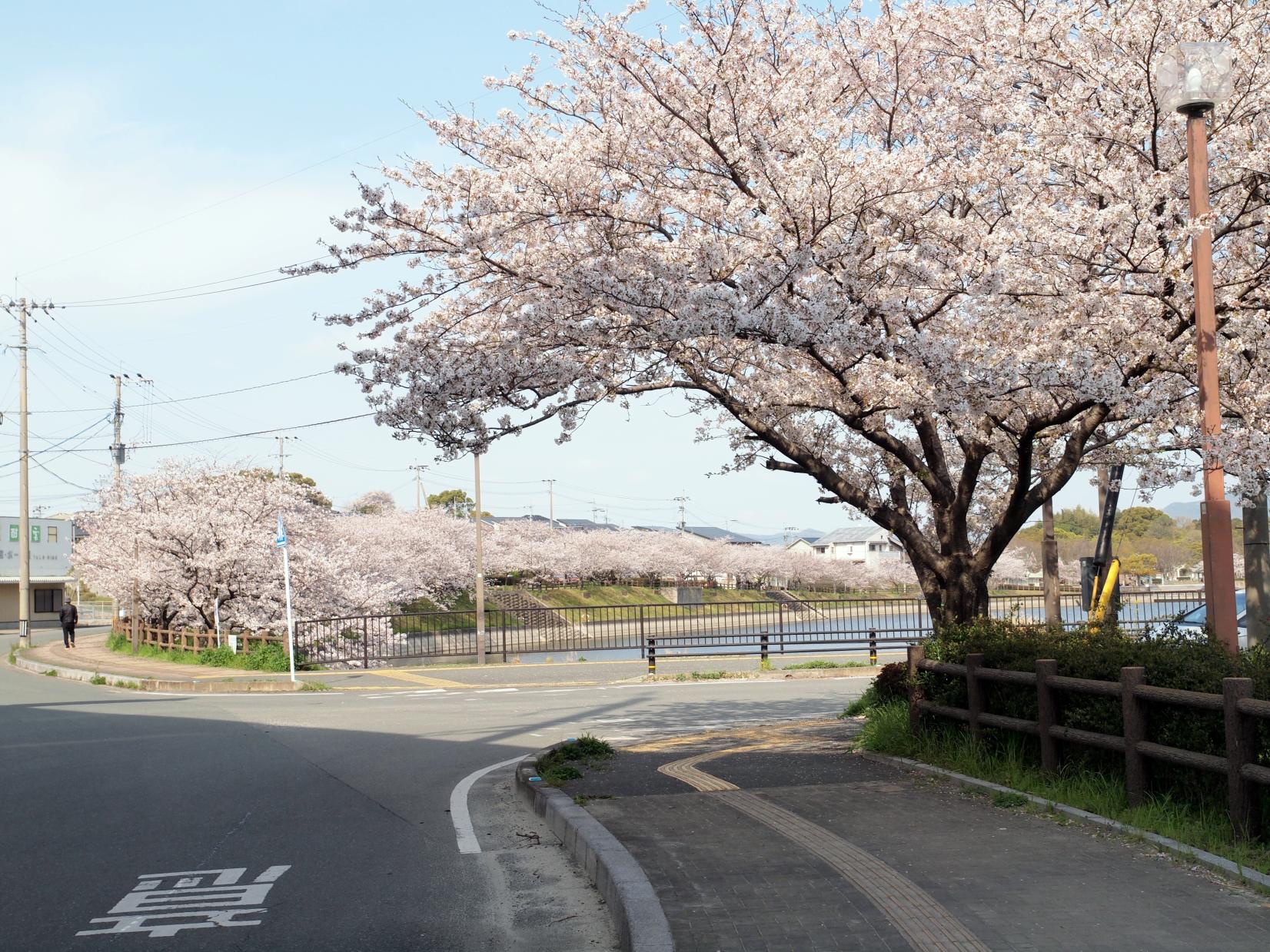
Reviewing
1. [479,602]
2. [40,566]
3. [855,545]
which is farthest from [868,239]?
[855,545]

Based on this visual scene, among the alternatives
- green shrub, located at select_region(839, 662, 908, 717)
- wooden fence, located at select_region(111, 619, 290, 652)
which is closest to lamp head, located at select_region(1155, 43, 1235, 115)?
green shrub, located at select_region(839, 662, 908, 717)

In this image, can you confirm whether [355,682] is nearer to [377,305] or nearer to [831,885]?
[377,305]

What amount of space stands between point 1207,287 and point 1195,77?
1.58 metres

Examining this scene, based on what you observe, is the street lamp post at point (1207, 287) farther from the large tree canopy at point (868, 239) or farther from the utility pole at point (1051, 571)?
the utility pole at point (1051, 571)

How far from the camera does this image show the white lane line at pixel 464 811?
7.95m

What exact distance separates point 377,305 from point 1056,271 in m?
6.77

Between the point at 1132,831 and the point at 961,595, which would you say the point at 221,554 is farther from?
the point at 1132,831

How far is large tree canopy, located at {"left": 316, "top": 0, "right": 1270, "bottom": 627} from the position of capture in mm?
9250

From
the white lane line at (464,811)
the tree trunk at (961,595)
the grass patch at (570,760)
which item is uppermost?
the tree trunk at (961,595)

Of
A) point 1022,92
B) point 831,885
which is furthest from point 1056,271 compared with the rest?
point 831,885

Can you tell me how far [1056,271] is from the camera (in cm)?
952

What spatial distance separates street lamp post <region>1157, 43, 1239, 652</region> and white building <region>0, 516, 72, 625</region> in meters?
75.7

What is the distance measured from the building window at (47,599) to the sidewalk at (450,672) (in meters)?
51.3

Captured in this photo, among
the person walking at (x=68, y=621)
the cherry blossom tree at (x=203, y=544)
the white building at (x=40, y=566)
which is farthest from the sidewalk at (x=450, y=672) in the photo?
the white building at (x=40, y=566)
